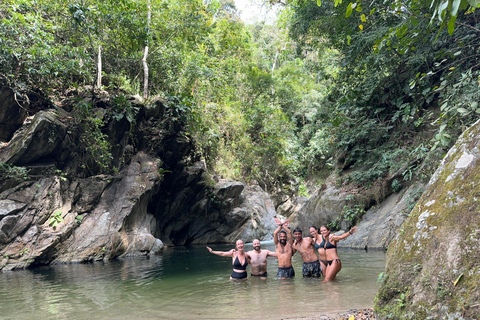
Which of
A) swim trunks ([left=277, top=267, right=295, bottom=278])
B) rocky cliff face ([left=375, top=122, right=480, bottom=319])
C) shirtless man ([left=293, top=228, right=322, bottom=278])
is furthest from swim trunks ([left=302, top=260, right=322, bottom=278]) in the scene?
rocky cliff face ([left=375, top=122, right=480, bottom=319])

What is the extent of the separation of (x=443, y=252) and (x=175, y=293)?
486cm

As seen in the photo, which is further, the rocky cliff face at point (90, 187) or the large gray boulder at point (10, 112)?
the large gray boulder at point (10, 112)

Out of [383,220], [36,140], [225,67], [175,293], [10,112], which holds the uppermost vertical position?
[225,67]

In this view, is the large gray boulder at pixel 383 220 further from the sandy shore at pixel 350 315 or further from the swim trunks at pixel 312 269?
the sandy shore at pixel 350 315

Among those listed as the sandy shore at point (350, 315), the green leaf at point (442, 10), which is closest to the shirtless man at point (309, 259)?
the sandy shore at point (350, 315)

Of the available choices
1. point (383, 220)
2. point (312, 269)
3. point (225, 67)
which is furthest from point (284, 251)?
point (225, 67)

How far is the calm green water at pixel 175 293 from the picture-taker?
16.2 feet

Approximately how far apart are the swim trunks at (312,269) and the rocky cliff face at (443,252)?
414cm

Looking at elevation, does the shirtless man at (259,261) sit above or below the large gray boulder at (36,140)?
below

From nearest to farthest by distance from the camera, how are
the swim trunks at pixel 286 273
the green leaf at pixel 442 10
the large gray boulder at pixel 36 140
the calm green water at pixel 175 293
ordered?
the green leaf at pixel 442 10 → the calm green water at pixel 175 293 → the swim trunks at pixel 286 273 → the large gray boulder at pixel 36 140

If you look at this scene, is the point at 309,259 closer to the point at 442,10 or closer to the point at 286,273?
Answer: the point at 286,273

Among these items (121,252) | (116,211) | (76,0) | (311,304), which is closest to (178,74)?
(76,0)

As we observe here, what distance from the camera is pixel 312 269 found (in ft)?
24.7

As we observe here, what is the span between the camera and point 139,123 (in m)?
14.6
